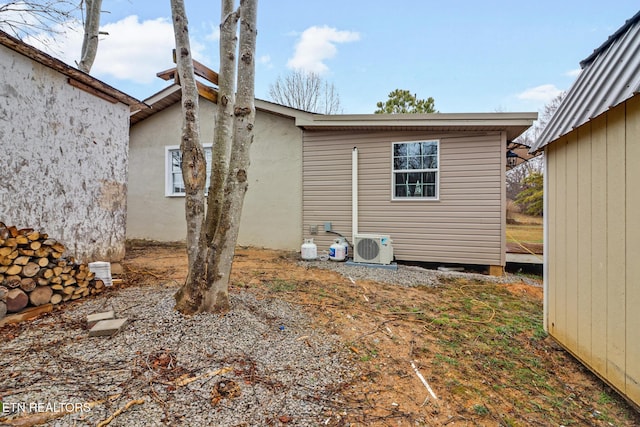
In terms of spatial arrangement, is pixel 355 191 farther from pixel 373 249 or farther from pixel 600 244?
pixel 600 244

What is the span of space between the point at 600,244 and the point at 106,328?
3874mm

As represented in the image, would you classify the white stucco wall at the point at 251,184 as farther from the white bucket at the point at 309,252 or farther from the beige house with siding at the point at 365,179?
the white bucket at the point at 309,252

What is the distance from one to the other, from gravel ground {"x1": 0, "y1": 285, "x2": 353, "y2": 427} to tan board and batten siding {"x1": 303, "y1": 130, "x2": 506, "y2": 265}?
12.9ft

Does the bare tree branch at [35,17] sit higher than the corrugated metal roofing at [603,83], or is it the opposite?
the bare tree branch at [35,17]

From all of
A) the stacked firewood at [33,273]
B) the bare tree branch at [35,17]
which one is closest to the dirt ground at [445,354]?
the stacked firewood at [33,273]

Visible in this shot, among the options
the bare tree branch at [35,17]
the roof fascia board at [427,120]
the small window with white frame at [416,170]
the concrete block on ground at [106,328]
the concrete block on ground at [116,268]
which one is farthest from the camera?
the small window with white frame at [416,170]

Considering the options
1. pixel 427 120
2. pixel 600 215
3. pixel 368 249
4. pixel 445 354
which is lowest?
pixel 445 354

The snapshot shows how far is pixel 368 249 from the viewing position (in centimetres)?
568

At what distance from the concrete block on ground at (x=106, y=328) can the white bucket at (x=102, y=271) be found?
149cm

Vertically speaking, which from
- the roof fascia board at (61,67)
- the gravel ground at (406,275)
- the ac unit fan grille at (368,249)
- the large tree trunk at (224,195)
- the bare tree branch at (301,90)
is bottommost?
the gravel ground at (406,275)

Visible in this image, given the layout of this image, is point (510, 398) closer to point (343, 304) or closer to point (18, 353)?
point (343, 304)

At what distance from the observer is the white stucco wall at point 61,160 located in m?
2.96

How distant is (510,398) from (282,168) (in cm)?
601

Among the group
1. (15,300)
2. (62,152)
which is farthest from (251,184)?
(15,300)
